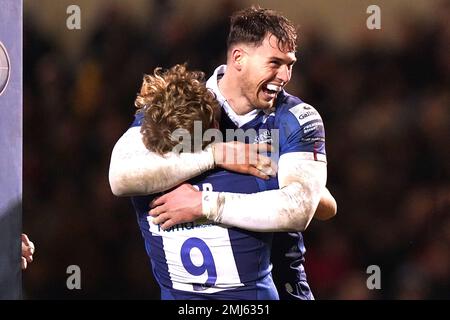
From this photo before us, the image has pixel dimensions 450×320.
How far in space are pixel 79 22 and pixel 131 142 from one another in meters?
1.31

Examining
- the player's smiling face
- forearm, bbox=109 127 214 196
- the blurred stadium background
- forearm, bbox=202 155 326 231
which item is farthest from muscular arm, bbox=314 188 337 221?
the blurred stadium background

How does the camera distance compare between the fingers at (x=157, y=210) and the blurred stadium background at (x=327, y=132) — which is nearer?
the fingers at (x=157, y=210)

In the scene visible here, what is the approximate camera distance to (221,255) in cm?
343

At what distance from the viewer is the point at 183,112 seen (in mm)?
3361

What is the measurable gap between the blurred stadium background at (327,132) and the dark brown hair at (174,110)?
990 millimetres

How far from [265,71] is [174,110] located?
0.39 meters

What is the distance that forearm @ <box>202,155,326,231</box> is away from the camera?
3273mm

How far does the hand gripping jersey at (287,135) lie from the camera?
11.2ft

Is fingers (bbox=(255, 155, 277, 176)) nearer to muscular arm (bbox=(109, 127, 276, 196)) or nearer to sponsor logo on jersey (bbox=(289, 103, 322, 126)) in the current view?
muscular arm (bbox=(109, 127, 276, 196))

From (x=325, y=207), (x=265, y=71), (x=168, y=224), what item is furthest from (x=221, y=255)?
(x=265, y=71)

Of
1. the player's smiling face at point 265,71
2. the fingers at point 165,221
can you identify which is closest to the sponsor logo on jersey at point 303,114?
the player's smiling face at point 265,71

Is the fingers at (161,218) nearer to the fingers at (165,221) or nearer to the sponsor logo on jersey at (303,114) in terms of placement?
the fingers at (165,221)
